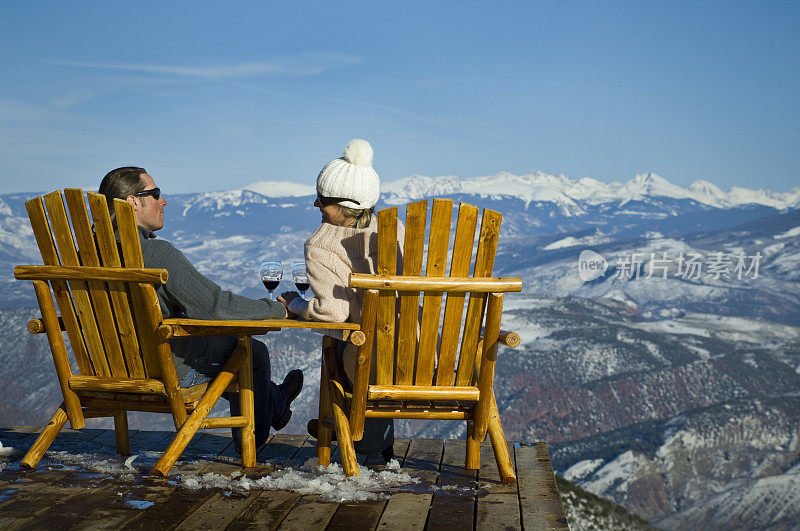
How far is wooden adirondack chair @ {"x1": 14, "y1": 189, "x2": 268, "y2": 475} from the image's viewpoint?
3.78 meters

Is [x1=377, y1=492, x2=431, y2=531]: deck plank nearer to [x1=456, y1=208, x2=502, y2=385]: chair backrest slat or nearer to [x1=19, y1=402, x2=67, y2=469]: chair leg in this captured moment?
[x1=456, y1=208, x2=502, y2=385]: chair backrest slat

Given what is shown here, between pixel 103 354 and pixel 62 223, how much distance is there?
70cm

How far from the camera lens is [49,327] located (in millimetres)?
4129

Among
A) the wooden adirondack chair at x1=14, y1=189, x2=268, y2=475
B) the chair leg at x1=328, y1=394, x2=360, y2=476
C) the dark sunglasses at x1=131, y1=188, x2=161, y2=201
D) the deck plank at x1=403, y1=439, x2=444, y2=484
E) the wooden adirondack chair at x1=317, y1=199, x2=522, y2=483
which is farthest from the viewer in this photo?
the deck plank at x1=403, y1=439, x2=444, y2=484

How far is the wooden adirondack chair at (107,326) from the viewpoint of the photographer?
3.78 metres

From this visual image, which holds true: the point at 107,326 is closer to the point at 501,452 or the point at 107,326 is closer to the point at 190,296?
the point at 190,296

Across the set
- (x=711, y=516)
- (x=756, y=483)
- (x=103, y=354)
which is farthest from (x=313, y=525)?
(x=756, y=483)

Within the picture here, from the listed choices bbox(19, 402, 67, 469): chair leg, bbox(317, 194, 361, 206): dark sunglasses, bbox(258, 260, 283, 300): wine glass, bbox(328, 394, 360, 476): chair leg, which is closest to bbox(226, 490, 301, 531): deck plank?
bbox(328, 394, 360, 476): chair leg

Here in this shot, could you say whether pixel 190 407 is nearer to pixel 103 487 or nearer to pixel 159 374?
pixel 159 374

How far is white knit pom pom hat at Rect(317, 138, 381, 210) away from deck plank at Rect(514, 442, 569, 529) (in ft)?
5.49

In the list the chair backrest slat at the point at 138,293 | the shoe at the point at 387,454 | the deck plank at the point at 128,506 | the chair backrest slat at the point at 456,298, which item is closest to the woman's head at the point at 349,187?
the chair backrest slat at the point at 456,298

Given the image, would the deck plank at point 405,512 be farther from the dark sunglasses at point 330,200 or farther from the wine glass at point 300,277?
the dark sunglasses at point 330,200

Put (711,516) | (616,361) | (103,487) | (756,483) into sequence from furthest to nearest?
(616,361) → (756,483) → (711,516) → (103,487)

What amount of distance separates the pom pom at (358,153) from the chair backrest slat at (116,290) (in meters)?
1.23
